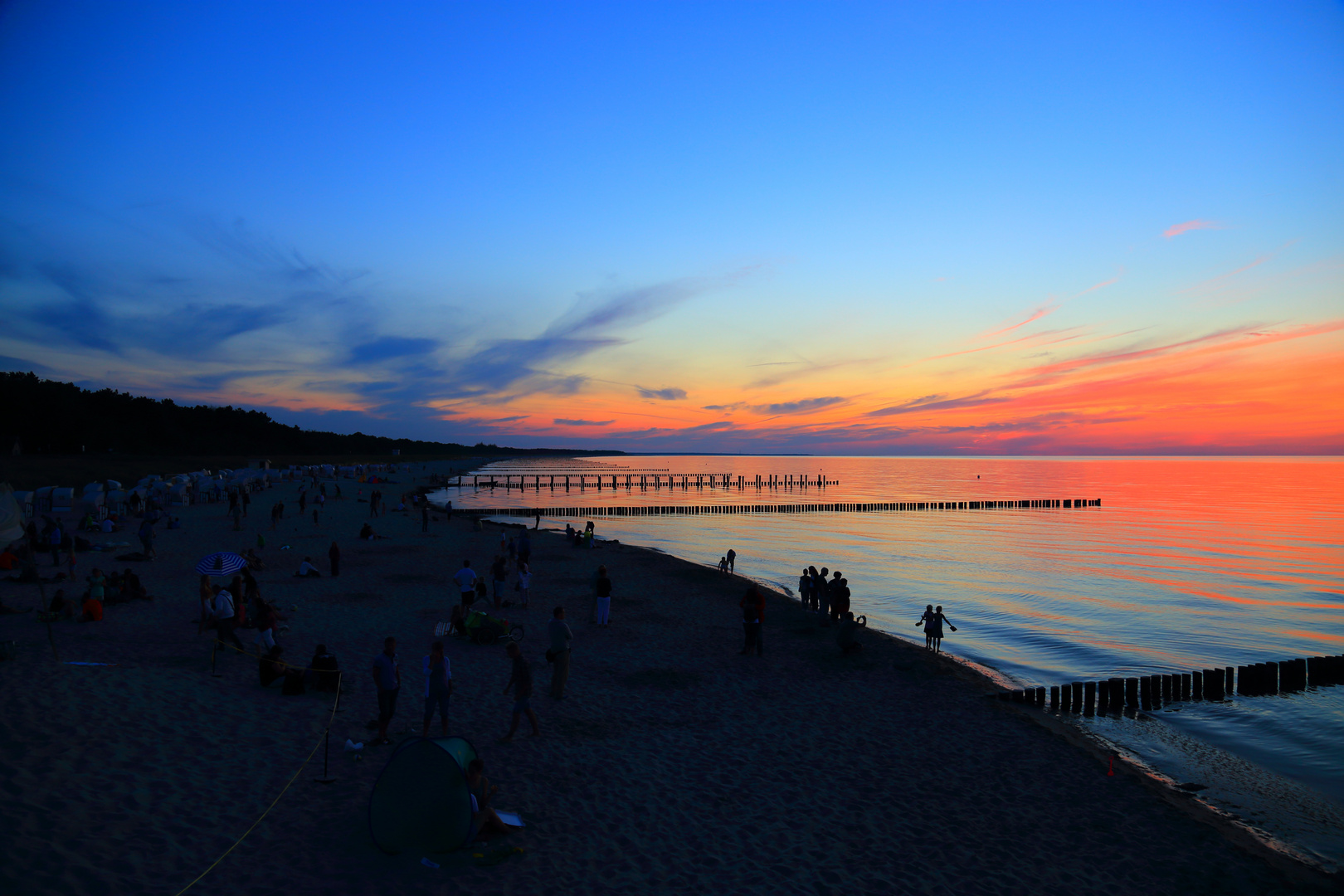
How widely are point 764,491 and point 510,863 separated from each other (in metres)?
97.3

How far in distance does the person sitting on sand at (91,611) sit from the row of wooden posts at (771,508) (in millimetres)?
41200

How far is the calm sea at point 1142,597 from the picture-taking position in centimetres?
1296

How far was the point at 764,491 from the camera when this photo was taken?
103375 millimetres

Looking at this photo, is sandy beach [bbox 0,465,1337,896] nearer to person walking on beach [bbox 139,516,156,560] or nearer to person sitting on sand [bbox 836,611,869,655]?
person sitting on sand [bbox 836,611,869,655]

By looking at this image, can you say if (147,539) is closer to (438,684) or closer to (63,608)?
(63,608)

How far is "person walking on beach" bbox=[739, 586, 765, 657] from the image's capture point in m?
16.6

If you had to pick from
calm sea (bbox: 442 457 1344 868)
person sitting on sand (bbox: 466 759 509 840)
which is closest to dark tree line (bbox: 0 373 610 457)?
calm sea (bbox: 442 457 1344 868)

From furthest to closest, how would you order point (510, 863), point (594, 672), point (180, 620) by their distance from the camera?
point (180, 620) → point (594, 672) → point (510, 863)

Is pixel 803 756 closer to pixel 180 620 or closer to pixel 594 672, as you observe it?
pixel 594 672

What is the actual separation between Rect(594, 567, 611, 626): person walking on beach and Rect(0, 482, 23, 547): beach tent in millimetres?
11924

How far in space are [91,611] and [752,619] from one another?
15947 millimetres

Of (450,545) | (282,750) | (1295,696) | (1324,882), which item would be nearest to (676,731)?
(282,750)

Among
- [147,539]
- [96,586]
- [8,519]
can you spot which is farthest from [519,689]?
[147,539]

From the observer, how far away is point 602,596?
18703 millimetres
